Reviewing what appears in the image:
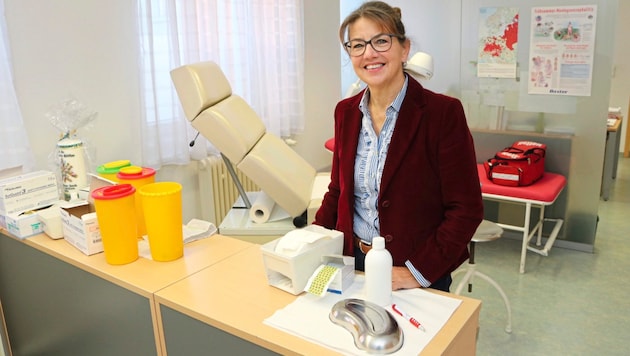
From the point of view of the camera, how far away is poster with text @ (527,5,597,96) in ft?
11.4

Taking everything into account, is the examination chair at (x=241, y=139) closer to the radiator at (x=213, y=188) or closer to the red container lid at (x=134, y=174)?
the red container lid at (x=134, y=174)

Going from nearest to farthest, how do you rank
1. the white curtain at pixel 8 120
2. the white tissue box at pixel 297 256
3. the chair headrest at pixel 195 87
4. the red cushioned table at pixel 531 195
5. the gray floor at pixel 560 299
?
1. the white tissue box at pixel 297 256
2. the white curtain at pixel 8 120
3. the chair headrest at pixel 195 87
4. the gray floor at pixel 560 299
5. the red cushioned table at pixel 531 195

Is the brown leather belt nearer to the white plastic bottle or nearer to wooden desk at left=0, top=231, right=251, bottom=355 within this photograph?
the white plastic bottle

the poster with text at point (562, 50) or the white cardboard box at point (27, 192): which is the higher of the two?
the poster with text at point (562, 50)

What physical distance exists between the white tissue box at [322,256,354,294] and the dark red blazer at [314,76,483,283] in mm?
153

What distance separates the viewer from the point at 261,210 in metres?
2.75

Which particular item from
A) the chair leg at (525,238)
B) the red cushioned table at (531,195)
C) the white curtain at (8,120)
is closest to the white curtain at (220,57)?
the white curtain at (8,120)

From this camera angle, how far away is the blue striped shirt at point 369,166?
5.23 feet

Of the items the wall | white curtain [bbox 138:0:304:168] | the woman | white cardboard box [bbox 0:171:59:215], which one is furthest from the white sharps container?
the wall

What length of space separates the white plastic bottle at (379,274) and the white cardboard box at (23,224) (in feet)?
4.59

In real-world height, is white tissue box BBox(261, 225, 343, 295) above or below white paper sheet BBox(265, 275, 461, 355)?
above

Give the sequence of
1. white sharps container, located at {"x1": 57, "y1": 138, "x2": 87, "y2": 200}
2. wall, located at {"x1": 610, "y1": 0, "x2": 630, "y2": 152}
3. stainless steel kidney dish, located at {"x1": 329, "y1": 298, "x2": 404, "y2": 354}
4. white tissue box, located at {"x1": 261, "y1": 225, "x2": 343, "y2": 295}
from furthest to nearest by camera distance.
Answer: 1. wall, located at {"x1": 610, "y1": 0, "x2": 630, "y2": 152}
2. white sharps container, located at {"x1": 57, "y1": 138, "x2": 87, "y2": 200}
3. white tissue box, located at {"x1": 261, "y1": 225, "x2": 343, "y2": 295}
4. stainless steel kidney dish, located at {"x1": 329, "y1": 298, "x2": 404, "y2": 354}

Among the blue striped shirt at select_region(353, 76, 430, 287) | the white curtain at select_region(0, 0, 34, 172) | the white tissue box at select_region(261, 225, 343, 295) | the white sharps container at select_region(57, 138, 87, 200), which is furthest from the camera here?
the white curtain at select_region(0, 0, 34, 172)

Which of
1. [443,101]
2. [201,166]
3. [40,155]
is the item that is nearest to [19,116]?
[40,155]
